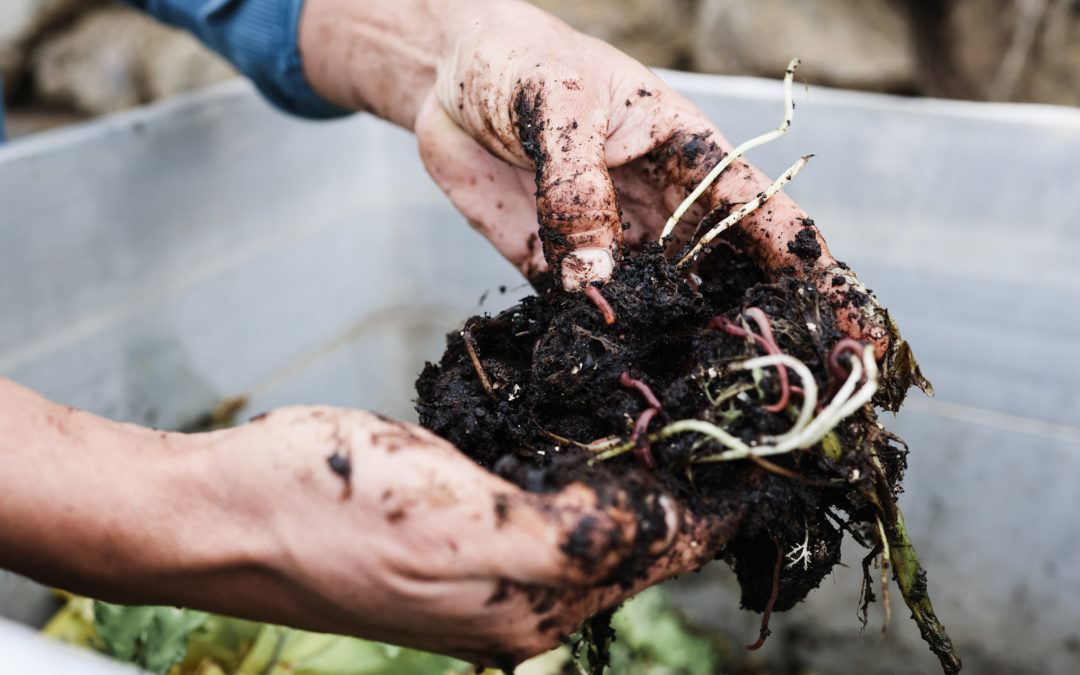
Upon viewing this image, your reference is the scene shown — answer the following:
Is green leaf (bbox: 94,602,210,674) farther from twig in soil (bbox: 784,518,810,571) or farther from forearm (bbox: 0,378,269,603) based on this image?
twig in soil (bbox: 784,518,810,571)

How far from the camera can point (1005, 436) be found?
6.06ft

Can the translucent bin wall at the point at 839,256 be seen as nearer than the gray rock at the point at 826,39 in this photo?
Yes

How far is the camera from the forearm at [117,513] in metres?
0.82

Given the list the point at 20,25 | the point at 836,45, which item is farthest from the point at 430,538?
the point at 20,25

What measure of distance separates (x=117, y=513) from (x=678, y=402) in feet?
2.19

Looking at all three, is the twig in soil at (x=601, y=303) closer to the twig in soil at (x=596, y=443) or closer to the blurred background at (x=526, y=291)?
the twig in soil at (x=596, y=443)

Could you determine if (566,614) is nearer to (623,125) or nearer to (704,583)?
(623,125)

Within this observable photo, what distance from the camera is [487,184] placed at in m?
1.55

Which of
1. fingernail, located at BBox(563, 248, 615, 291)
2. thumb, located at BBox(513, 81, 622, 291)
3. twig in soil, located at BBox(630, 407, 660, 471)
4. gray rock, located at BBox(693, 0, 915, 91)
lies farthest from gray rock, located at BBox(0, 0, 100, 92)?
twig in soil, located at BBox(630, 407, 660, 471)

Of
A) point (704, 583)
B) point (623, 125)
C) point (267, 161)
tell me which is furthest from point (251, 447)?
point (704, 583)

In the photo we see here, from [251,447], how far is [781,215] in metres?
0.87

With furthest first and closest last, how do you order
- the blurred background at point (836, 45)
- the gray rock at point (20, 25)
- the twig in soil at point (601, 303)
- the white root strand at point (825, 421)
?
the gray rock at point (20, 25)
the blurred background at point (836, 45)
the twig in soil at point (601, 303)
the white root strand at point (825, 421)

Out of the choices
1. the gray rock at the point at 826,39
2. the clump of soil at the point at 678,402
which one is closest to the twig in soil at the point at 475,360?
the clump of soil at the point at 678,402

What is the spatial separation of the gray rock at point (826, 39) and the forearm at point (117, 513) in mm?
2719
